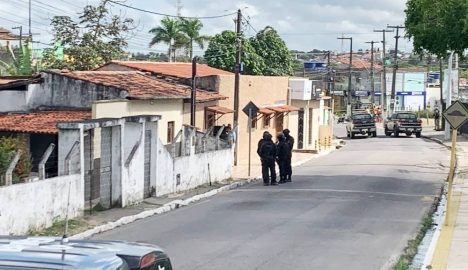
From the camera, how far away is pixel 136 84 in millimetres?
25531

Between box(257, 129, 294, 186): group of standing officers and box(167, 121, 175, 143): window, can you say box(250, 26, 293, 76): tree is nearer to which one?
box(167, 121, 175, 143): window

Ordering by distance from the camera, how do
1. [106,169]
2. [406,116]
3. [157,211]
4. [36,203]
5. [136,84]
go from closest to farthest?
1. [36,203]
2. [106,169]
3. [157,211]
4. [136,84]
5. [406,116]

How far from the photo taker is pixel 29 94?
24547 mm

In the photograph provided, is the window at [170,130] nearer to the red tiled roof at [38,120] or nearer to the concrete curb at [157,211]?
the concrete curb at [157,211]

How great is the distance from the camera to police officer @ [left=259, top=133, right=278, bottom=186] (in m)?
24.3

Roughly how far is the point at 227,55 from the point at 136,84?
3232 cm

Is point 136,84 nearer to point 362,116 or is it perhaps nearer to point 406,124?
point 362,116

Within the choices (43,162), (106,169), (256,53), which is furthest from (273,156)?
(256,53)

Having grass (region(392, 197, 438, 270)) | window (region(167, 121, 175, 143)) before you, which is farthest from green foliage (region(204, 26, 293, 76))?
grass (region(392, 197, 438, 270))

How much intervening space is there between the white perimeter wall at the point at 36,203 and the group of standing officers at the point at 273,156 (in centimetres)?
942

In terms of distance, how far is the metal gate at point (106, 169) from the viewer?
17.4 meters

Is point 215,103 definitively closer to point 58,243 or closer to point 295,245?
point 295,245

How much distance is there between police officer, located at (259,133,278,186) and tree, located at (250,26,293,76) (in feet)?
125

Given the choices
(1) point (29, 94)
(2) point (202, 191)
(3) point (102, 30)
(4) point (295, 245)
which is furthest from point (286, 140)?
(3) point (102, 30)
